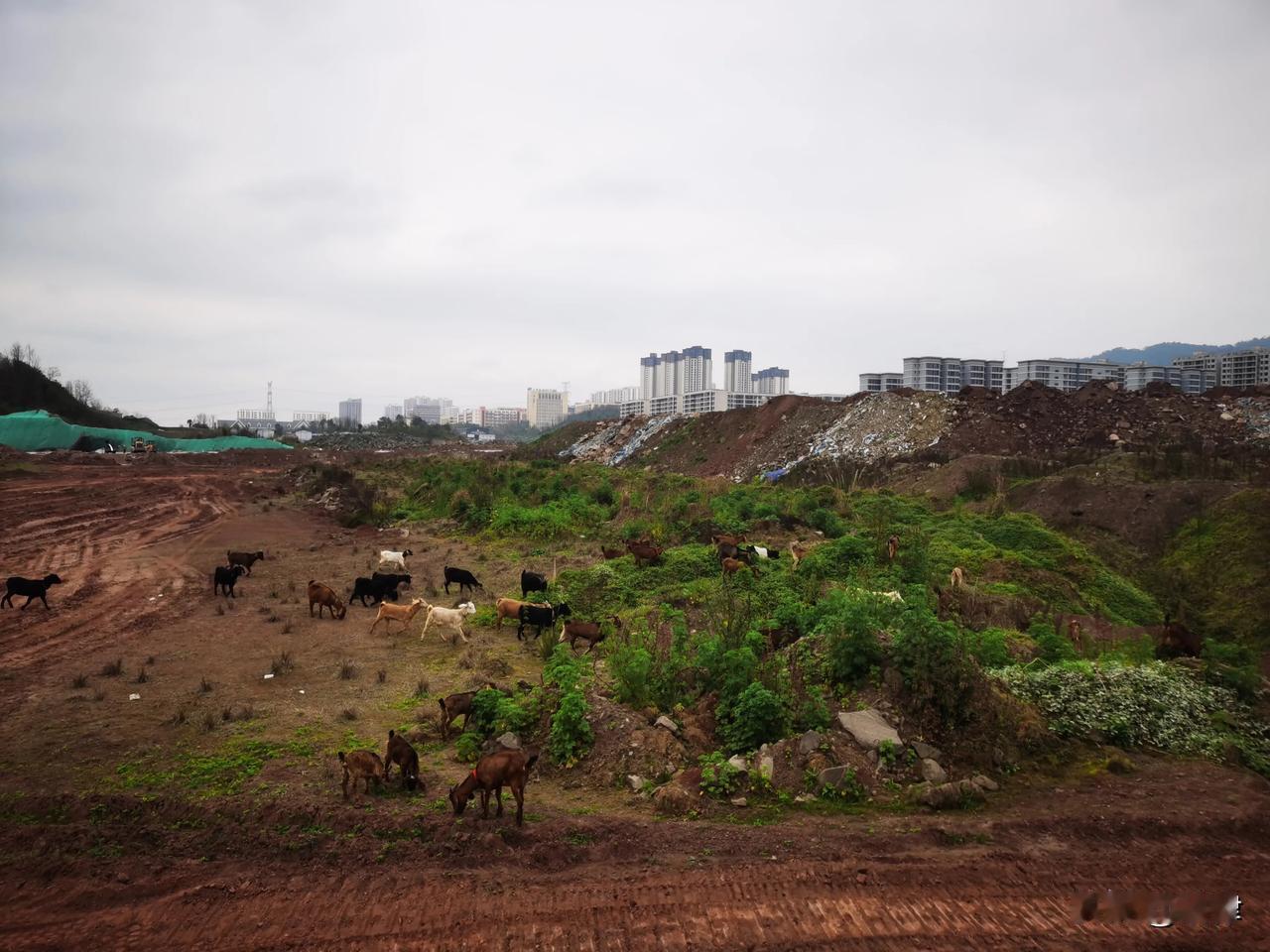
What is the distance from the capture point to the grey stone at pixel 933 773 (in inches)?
274

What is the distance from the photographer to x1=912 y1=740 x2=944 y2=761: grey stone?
23.9ft

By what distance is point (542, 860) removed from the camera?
5777 millimetres

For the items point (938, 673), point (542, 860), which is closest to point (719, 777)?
point (542, 860)

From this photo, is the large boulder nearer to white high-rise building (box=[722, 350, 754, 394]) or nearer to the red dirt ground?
the red dirt ground

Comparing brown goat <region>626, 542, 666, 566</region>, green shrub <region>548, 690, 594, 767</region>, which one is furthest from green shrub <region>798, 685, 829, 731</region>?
brown goat <region>626, 542, 666, 566</region>

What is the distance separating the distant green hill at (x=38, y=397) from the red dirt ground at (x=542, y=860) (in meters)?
75.9

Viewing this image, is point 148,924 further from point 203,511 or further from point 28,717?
point 203,511

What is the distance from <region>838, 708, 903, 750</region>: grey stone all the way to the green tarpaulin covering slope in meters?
59.8

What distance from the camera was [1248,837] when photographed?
6125 mm

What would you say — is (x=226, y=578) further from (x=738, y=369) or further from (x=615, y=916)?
(x=738, y=369)

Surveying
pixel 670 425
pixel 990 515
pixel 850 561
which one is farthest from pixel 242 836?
pixel 670 425

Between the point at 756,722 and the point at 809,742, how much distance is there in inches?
23.5

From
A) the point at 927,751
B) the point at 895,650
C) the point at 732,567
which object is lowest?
the point at 927,751

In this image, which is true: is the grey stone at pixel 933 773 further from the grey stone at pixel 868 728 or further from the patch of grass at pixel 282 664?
the patch of grass at pixel 282 664
